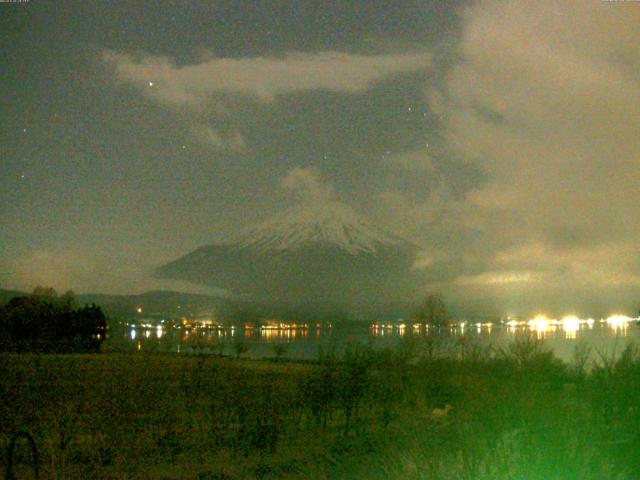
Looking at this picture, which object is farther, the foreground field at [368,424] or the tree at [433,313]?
the tree at [433,313]

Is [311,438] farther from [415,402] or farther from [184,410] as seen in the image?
[415,402]

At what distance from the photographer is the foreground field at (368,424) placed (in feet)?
36.3

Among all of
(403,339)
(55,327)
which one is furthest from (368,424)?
(55,327)

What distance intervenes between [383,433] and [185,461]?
19.0 feet

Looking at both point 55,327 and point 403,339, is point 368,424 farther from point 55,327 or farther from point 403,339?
point 55,327

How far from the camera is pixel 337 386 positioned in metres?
21.5

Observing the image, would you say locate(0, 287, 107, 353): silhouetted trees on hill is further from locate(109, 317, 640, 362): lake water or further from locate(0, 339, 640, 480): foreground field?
locate(0, 339, 640, 480): foreground field

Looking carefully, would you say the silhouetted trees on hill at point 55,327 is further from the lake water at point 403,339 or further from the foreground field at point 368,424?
the foreground field at point 368,424

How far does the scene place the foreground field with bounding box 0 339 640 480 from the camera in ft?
36.3

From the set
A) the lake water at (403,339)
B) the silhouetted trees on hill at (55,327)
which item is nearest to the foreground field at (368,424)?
the lake water at (403,339)

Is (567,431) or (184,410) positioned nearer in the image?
(567,431)

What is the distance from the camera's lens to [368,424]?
72.1 feet

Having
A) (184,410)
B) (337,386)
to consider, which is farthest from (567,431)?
(184,410)

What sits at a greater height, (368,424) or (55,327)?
(55,327)
